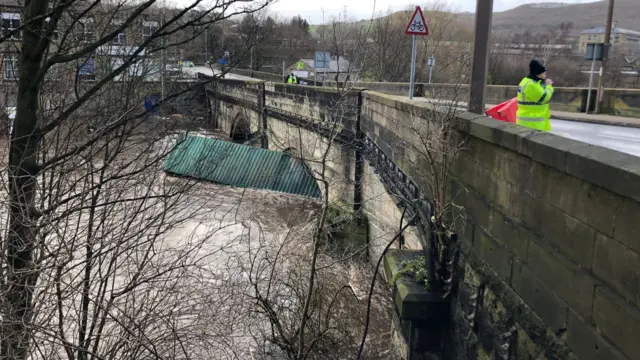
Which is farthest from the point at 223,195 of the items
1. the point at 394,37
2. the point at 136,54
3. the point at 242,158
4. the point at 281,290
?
the point at 394,37

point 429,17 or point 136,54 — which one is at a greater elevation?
point 429,17

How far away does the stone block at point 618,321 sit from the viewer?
254 centimetres

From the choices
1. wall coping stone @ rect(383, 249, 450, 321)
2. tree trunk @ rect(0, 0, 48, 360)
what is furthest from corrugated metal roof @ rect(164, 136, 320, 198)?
tree trunk @ rect(0, 0, 48, 360)

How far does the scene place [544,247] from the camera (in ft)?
11.4

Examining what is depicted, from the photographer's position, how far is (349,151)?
12742 millimetres

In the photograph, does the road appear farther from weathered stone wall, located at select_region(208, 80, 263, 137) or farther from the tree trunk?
weathered stone wall, located at select_region(208, 80, 263, 137)

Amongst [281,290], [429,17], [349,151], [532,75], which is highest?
[429,17]

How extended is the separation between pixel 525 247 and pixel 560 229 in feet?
1.80

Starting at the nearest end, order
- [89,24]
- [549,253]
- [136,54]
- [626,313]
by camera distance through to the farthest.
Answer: [626,313]
[549,253]
[136,54]
[89,24]

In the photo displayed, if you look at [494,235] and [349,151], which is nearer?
[494,235]

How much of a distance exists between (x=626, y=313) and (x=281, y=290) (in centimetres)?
582

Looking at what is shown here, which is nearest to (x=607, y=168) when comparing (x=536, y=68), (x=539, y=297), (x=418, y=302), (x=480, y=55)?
(x=539, y=297)

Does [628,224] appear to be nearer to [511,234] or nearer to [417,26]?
[511,234]

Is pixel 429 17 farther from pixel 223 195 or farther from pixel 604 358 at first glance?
pixel 604 358
